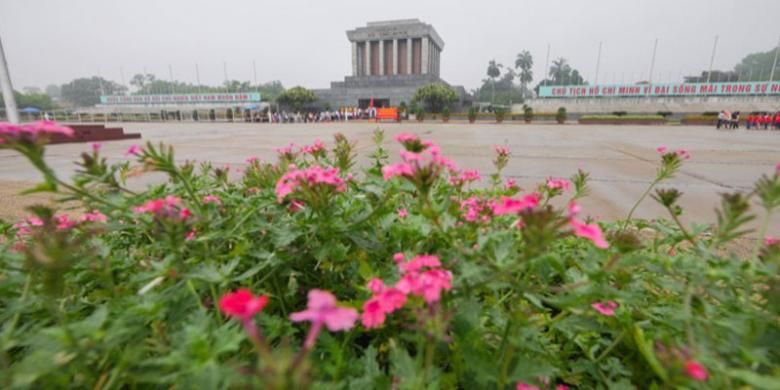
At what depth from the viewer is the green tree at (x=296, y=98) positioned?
139ft

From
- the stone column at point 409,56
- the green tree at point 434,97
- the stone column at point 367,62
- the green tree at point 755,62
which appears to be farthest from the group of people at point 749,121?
the green tree at point 755,62

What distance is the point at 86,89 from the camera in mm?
95438

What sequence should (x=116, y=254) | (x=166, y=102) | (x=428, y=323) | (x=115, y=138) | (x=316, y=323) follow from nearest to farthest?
(x=316, y=323) < (x=428, y=323) < (x=116, y=254) < (x=115, y=138) < (x=166, y=102)

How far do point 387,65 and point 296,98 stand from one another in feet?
59.6

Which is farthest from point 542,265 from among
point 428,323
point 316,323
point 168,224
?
point 168,224

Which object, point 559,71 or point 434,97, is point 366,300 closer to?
point 434,97

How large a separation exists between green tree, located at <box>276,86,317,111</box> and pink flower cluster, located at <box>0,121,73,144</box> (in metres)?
44.5

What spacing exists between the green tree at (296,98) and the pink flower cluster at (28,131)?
44.5 meters

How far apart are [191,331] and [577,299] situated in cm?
69

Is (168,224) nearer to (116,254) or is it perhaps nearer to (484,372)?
(116,254)

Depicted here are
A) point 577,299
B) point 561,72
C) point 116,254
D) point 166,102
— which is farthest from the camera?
point 561,72

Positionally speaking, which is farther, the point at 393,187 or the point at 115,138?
the point at 115,138

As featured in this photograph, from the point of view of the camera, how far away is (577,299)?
0.67m

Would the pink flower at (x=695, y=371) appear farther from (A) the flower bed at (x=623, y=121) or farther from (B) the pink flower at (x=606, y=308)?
(A) the flower bed at (x=623, y=121)
